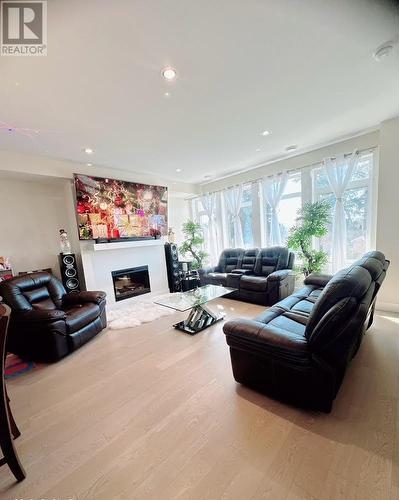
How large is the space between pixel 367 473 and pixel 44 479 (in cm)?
187

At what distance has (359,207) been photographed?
146 inches

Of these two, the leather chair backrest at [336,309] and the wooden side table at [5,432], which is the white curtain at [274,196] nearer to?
the leather chair backrest at [336,309]

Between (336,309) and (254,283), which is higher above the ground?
(336,309)

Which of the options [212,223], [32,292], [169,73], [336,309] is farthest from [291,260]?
[32,292]

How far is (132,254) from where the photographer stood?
4.88 m

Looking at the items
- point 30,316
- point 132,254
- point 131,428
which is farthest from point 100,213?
point 131,428

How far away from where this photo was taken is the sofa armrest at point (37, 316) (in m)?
2.48

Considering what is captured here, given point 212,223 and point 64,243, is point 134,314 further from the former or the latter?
point 212,223

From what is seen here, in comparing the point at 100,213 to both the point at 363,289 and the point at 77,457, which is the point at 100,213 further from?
the point at 363,289

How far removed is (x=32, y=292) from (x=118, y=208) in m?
2.13

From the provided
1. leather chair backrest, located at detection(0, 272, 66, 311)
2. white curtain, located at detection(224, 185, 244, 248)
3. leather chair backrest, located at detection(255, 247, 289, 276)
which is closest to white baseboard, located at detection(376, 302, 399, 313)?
leather chair backrest, located at detection(255, 247, 289, 276)

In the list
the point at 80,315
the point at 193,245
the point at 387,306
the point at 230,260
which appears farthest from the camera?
the point at 193,245

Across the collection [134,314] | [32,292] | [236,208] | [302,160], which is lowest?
[134,314]

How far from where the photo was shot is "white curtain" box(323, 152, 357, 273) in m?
3.74
